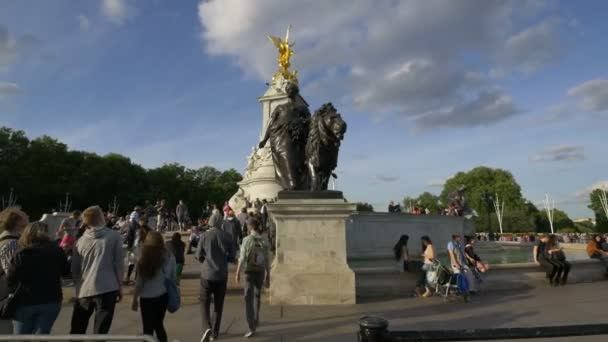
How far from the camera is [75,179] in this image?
6619 centimetres

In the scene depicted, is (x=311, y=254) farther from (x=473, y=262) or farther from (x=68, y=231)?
(x=68, y=231)

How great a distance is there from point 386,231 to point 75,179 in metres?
55.0

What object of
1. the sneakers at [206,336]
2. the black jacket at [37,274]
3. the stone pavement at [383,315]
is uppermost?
the black jacket at [37,274]

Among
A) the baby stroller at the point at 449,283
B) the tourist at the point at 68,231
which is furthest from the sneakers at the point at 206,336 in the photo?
the tourist at the point at 68,231

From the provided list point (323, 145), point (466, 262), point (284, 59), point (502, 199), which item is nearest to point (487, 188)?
point (502, 199)

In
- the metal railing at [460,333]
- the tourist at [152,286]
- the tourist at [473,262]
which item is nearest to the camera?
the metal railing at [460,333]

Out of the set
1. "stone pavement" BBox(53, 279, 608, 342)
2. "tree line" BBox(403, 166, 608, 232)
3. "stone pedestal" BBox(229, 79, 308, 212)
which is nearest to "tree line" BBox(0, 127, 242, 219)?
"stone pedestal" BBox(229, 79, 308, 212)

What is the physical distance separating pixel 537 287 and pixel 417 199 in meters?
114

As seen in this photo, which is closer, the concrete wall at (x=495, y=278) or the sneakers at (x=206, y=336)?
the sneakers at (x=206, y=336)

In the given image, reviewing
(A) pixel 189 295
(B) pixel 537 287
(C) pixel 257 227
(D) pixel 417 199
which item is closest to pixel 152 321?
(C) pixel 257 227

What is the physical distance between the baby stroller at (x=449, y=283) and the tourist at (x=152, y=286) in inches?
250

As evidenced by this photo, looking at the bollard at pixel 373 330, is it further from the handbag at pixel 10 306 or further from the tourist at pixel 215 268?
the tourist at pixel 215 268

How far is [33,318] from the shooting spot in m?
4.69

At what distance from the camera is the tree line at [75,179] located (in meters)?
61.7
